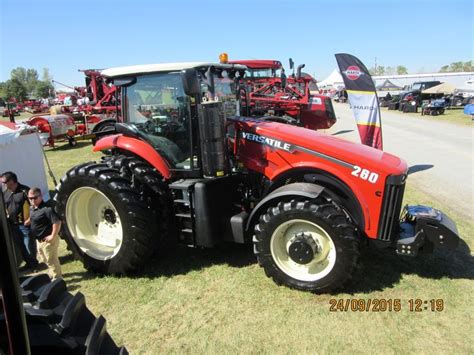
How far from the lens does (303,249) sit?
3697 mm

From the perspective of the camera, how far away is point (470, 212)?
6078 mm

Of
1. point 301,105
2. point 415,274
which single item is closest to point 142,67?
point 415,274

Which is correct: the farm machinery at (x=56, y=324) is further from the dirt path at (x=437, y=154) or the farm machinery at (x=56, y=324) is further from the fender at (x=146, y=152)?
the dirt path at (x=437, y=154)

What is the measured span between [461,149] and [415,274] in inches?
372

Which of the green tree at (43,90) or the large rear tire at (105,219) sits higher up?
the green tree at (43,90)

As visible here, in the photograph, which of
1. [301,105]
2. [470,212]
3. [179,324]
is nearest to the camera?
[179,324]

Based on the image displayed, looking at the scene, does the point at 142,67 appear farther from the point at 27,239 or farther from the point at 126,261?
the point at 27,239

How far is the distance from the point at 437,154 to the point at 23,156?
10553mm

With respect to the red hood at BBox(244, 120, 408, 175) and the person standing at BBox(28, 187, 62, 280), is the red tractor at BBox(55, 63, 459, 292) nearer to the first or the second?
the red hood at BBox(244, 120, 408, 175)

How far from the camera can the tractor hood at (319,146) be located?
3.75m

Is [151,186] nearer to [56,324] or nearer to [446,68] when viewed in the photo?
[56,324]

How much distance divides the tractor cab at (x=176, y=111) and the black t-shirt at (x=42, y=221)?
1223mm

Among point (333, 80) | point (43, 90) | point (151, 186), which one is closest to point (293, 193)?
point (151, 186)
